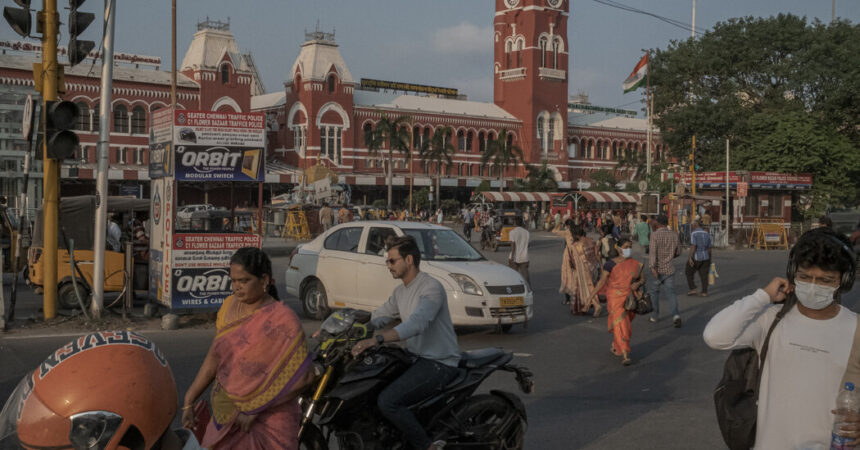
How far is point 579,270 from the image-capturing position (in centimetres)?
1394

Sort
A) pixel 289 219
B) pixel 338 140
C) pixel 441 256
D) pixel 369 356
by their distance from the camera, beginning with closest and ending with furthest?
1. pixel 369 356
2. pixel 441 256
3. pixel 289 219
4. pixel 338 140

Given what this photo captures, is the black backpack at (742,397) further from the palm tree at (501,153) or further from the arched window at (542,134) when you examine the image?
the arched window at (542,134)

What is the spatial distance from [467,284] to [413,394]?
644cm

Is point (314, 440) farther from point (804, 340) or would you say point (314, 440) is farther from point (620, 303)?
point (620, 303)

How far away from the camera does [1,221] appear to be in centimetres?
1722

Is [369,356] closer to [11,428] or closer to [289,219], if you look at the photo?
[11,428]

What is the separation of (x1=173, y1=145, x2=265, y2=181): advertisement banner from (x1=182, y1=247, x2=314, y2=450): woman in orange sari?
332 inches

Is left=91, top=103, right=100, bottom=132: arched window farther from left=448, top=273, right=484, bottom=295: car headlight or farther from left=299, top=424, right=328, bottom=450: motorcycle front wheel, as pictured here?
left=299, top=424, right=328, bottom=450: motorcycle front wheel

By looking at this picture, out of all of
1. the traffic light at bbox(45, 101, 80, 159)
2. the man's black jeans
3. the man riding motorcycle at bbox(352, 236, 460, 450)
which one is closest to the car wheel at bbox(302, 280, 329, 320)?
the traffic light at bbox(45, 101, 80, 159)

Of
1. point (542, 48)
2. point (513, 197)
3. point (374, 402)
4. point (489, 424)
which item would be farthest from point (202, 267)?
point (542, 48)

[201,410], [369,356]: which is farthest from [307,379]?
[369,356]

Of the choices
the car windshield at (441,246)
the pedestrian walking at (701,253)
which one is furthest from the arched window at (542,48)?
the car windshield at (441,246)

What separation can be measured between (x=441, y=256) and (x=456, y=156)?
6443 centimetres

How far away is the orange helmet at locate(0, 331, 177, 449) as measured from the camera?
1.78 m
